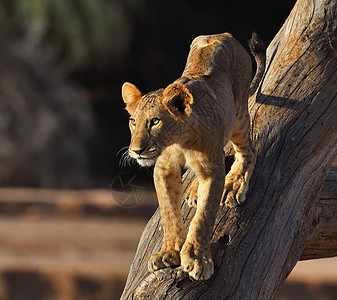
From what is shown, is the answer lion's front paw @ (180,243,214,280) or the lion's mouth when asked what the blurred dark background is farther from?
the lion's mouth

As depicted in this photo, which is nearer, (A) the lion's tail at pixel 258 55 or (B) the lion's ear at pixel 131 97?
(B) the lion's ear at pixel 131 97

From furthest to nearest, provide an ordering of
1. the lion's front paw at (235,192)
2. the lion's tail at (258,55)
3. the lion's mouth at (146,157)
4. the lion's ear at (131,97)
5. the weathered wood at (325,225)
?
the weathered wood at (325,225) < the lion's tail at (258,55) < the lion's front paw at (235,192) < the lion's ear at (131,97) < the lion's mouth at (146,157)

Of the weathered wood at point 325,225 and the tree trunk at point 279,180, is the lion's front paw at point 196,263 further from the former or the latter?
the weathered wood at point 325,225

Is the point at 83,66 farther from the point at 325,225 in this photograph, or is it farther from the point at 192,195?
the point at 192,195

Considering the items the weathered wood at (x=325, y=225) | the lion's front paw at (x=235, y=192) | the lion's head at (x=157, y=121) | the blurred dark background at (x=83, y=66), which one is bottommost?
the blurred dark background at (x=83, y=66)

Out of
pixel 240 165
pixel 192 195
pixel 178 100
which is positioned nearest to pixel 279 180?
pixel 240 165

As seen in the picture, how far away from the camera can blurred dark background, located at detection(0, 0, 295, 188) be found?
35.4 ft

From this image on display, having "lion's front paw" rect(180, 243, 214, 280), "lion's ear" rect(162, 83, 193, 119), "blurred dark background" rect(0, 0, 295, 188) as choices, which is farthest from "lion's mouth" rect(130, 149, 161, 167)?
"blurred dark background" rect(0, 0, 295, 188)

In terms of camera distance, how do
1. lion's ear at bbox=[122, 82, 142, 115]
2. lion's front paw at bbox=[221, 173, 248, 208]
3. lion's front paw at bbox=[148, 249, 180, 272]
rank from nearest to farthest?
lion's ear at bbox=[122, 82, 142, 115], lion's front paw at bbox=[148, 249, 180, 272], lion's front paw at bbox=[221, 173, 248, 208]

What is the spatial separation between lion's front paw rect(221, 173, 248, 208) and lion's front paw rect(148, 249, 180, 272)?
1.27ft

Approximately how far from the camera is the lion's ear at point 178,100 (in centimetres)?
261

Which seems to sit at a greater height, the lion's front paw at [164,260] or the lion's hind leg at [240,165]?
the lion's hind leg at [240,165]

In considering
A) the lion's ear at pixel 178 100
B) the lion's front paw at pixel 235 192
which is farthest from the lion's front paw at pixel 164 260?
the lion's ear at pixel 178 100

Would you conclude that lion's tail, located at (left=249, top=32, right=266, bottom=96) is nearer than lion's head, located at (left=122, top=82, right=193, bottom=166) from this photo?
No
